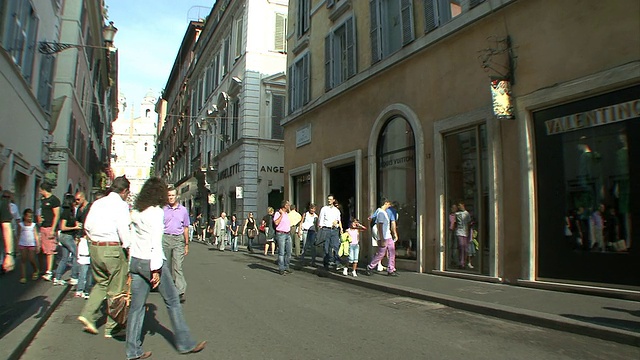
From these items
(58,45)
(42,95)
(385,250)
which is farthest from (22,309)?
(42,95)

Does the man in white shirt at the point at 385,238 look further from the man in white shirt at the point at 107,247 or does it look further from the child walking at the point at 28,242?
the child walking at the point at 28,242

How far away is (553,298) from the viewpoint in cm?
709

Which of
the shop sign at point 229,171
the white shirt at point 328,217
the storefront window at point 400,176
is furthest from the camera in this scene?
the shop sign at point 229,171

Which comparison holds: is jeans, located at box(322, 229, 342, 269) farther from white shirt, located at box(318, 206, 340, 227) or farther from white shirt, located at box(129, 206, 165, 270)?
white shirt, located at box(129, 206, 165, 270)

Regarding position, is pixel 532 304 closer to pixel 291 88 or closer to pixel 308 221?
pixel 308 221

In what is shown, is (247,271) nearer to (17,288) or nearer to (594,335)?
(17,288)

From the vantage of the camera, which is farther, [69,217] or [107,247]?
[69,217]

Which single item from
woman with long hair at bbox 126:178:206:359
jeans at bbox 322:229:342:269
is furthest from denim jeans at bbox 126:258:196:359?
jeans at bbox 322:229:342:269

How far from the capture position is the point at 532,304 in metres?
6.60

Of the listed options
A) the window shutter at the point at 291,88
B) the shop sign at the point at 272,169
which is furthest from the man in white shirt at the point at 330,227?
the shop sign at the point at 272,169

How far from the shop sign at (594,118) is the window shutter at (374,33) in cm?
590

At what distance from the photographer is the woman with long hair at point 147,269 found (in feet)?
14.1

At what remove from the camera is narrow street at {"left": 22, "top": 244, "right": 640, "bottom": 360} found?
4.57 m

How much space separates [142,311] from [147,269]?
0.42 m
